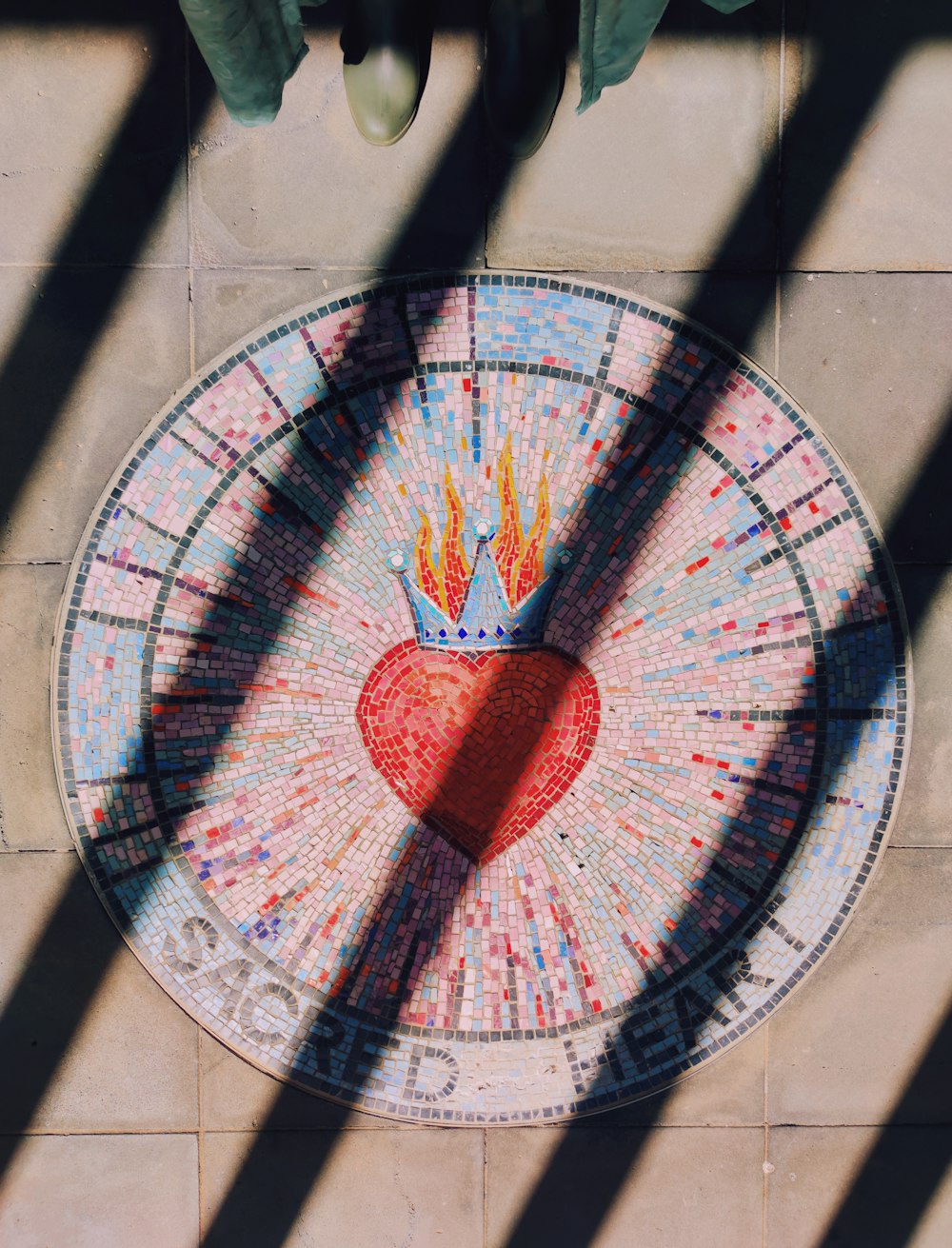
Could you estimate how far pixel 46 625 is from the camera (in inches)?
181

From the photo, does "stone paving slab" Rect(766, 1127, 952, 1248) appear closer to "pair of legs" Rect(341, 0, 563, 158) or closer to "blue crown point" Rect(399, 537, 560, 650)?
"blue crown point" Rect(399, 537, 560, 650)

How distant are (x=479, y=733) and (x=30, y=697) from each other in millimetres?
2363

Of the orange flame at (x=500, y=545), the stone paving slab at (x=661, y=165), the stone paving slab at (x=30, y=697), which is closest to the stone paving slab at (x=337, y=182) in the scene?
the stone paving slab at (x=661, y=165)

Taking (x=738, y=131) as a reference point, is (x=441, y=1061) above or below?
below

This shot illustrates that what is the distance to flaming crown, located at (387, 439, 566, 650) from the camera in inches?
180

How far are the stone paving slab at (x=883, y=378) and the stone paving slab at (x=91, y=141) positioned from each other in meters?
3.28

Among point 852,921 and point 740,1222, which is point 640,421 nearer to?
point 852,921

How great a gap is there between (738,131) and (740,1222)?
19.0ft

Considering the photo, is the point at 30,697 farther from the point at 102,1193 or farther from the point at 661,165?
the point at 661,165

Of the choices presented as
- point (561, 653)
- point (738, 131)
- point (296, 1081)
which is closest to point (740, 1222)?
point (296, 1081)

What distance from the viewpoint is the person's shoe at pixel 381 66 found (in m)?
4.18

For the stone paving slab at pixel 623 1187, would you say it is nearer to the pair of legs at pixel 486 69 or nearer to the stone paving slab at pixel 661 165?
the stone paving slab at pixel 661 165

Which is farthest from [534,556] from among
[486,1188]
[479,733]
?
[486,1188]

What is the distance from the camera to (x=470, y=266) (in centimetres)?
455
